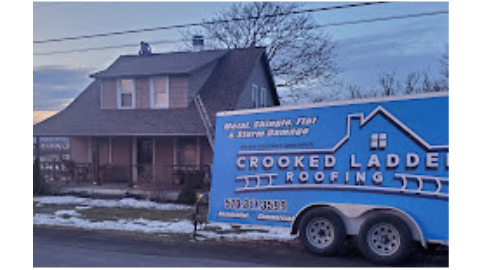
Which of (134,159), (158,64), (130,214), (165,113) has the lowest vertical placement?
(130,214)

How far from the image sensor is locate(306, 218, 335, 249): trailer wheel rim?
8.44 m

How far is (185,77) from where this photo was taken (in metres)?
19.6

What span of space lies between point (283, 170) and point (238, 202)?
4.33ft

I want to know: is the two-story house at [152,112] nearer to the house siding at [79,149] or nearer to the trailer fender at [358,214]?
the house siding at [79,149]

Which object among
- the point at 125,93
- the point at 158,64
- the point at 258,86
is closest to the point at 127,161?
the point at 125,93

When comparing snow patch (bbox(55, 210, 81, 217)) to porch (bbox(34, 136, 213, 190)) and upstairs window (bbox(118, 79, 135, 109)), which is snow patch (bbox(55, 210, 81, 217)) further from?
upstairs window (bbox(118, 79, 135, 109))

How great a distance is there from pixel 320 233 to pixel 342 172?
132 cm

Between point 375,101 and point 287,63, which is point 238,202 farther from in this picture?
point 287,63

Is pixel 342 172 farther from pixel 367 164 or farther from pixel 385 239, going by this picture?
pixel 385 239

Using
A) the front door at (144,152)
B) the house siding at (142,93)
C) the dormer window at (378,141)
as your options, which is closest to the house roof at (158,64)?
the house siding at (142,93)

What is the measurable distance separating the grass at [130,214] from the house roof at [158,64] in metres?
7.11

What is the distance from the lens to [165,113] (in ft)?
63.4

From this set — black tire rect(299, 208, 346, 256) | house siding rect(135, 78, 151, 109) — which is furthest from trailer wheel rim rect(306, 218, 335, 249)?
house siding rect(135, 78, 151, 109)

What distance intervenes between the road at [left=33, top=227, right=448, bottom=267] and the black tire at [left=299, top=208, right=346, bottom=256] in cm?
19
